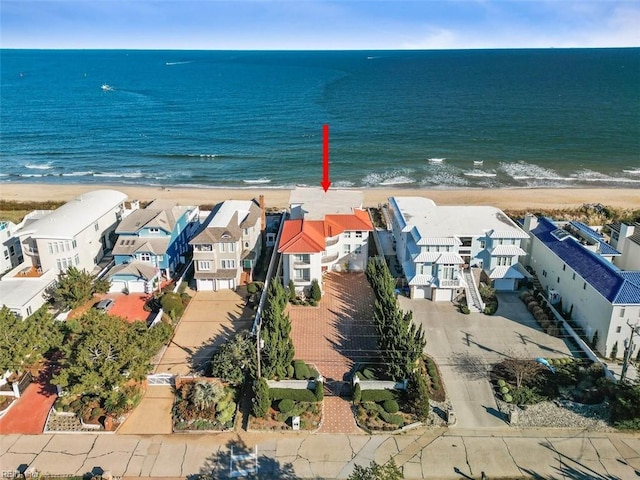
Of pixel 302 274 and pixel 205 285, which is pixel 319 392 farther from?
pixel 205 285

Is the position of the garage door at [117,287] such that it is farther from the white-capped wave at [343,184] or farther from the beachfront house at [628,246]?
the white-capped wave at [343,184]

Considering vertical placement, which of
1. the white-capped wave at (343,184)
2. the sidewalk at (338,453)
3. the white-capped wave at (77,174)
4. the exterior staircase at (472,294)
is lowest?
Result: the sidewalk at (338,453)

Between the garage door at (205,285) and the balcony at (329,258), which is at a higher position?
the balcony at (329,258)

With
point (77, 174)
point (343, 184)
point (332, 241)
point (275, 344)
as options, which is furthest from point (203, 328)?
point (77, 174)

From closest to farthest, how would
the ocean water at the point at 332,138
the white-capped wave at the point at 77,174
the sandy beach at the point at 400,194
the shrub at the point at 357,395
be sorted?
the shrub at the point at 357,395 → the sandy beach at the point at 400,194 → the ocean water at the point at 332,138 → the white-capped wave at the point at 77,174

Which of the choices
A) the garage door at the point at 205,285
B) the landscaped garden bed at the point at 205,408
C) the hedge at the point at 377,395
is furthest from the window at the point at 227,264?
the hedge at the point at 377,395

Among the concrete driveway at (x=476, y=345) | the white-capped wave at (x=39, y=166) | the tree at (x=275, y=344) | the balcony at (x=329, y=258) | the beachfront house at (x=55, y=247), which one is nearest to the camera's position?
the concrete driveway at (x=476, y=345)

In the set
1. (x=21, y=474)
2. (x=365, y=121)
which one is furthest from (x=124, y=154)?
(x=21, y=474)
